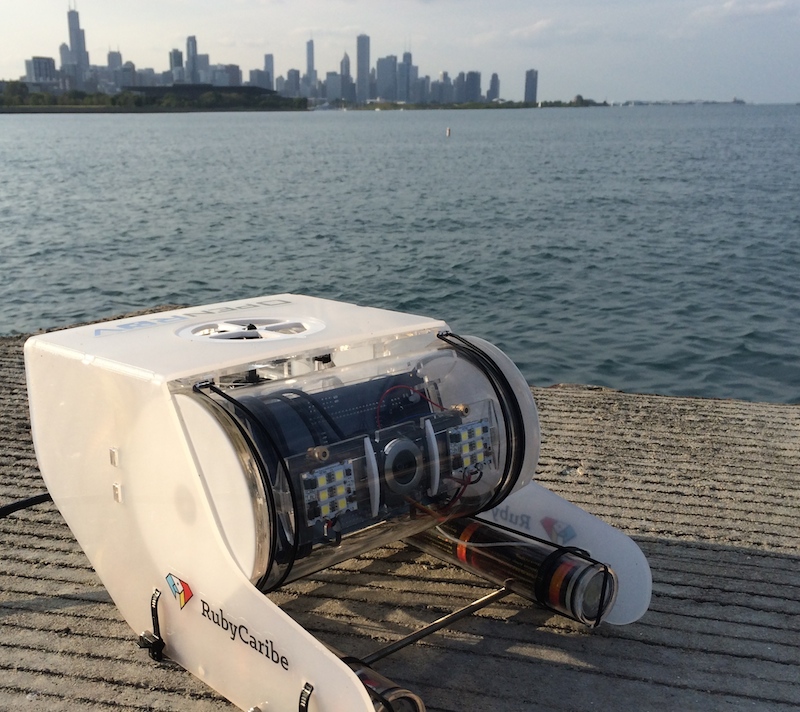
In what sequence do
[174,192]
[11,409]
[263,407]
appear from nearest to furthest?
[263,407], [11,409], [174,192]

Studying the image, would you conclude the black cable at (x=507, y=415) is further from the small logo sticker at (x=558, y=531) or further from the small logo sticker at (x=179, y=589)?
the small logo sticker at (x=179, y=589)

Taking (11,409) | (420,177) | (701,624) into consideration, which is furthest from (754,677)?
(420,177)

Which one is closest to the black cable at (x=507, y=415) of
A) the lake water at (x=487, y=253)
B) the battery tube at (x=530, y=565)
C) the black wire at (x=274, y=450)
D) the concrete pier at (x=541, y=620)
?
the battery tube at (x=530, y=565)

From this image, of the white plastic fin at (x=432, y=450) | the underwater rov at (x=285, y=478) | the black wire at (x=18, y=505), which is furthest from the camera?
the black wire at (x=18, y=505)

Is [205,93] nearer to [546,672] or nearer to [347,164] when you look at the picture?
[347,164]

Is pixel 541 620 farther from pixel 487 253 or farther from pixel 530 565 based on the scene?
pixel 487 253

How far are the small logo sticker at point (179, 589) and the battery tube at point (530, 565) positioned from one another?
4.99 ft

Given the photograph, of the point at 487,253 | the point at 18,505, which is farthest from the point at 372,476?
the point at 487,253

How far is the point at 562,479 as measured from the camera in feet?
19.1

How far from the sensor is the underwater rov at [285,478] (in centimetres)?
331

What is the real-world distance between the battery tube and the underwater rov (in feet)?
0.03

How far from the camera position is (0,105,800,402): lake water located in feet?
45.4

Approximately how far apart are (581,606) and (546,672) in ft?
1.28

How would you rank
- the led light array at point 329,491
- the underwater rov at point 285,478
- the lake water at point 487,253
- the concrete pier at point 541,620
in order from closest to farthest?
the underwater rov at point 285,478
the led light array at point 329,491
the concrete pier at point 541,620
the lake water at point 487,253
